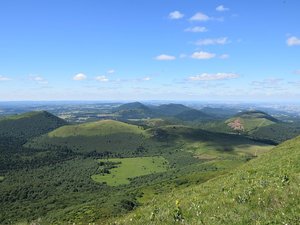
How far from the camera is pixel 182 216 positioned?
1764cm

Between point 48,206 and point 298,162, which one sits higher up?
point 298,162

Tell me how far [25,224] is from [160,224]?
9978mm

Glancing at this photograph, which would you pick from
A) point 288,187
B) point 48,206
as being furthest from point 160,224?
point 48,206

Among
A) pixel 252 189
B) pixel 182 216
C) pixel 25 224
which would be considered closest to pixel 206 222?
pixel 182 216

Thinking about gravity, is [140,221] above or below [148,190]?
above

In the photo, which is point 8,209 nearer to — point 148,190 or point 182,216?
point 148,190

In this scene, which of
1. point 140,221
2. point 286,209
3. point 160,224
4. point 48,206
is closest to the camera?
point 286,209

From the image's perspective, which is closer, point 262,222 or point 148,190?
point 262,222

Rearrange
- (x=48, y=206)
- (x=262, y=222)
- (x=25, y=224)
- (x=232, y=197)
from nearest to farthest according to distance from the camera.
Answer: (x=262, y=222) → (x=232, y=197) → (x=25, y=224) → (x=48, y=206)

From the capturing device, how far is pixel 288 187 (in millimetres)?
18500

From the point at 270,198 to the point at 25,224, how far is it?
1476 cm

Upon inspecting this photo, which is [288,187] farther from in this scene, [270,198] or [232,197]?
[232,197]


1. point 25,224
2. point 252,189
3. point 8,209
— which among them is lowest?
point 8,209

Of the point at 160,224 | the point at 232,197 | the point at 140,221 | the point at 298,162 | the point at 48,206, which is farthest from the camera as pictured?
the point at 48,206
